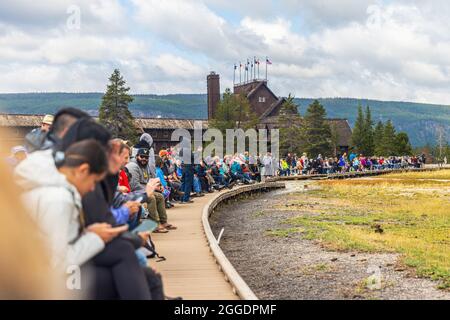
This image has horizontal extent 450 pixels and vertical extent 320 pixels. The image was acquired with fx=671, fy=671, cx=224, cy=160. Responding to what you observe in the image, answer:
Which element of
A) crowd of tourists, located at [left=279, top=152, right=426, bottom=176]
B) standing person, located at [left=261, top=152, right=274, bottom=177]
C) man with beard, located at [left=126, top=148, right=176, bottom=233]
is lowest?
crowd of tourists, located at [left=279, top=152, right=426, bottom=176]

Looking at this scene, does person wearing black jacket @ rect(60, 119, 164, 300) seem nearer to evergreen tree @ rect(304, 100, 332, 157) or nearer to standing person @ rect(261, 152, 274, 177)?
standing person @ rect(261, 152, 274, 177)

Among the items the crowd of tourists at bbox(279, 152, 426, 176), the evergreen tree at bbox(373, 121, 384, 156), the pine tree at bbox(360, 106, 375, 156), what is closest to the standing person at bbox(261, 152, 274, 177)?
the crowd of tourists at bbox(279, 152, 426, 176)

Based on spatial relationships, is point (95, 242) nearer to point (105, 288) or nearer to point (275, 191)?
point (105, 288)

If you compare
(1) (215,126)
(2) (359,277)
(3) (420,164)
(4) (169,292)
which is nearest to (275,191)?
(2) (359,277)

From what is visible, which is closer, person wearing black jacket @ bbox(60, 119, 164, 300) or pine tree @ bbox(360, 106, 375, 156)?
person wearing black jacket @ bbox(60, 119, 164, 300)

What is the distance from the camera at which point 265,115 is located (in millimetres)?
104812

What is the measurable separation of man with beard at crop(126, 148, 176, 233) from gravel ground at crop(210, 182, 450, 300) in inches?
66.7

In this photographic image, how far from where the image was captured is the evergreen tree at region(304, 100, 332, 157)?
86.6m

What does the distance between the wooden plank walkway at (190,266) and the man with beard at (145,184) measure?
332mm

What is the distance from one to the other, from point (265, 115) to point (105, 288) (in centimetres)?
10083

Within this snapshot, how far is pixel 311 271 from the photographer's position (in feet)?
39.2

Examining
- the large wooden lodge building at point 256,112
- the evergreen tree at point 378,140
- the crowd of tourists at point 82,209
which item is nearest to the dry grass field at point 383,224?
the crowd of tourists at point 82,209

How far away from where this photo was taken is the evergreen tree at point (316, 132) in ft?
284

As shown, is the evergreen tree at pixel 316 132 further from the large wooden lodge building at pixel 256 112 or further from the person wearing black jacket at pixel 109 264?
the person wearing black jacket at pixel 109 264
